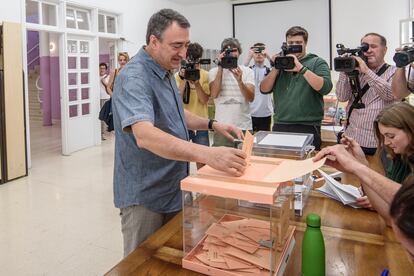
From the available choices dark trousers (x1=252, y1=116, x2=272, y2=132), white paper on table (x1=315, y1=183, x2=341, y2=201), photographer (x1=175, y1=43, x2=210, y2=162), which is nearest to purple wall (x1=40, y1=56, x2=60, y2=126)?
dark trousers (x1=252, y1=116, x2=272, y2=132)

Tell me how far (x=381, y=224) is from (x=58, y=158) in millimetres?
5129

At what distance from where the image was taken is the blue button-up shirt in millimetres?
1406

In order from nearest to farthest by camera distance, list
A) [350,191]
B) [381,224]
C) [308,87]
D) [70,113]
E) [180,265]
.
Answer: [180,265]
[381,224]
[350,191]
[308,87]
[70,113]

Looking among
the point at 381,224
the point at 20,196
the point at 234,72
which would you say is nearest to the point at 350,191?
the point at 381,224

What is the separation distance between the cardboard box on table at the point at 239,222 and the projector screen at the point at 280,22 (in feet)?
23.7

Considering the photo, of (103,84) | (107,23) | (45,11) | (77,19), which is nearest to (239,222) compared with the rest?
(77,19)

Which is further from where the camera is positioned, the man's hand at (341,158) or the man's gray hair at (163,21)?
the man's gray hair at (163,21)

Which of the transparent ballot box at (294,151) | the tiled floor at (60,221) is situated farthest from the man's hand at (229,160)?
the tiled floor at (60,221)

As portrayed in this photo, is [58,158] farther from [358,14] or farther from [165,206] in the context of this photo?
[358,14]

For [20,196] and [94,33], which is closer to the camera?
[20,196]

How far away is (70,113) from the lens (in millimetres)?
5973

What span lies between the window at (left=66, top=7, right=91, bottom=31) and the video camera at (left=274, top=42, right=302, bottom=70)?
4460 millimetres

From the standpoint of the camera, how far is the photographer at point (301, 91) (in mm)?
2516

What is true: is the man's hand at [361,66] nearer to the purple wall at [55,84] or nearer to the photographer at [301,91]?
the photographer at [301,91]
